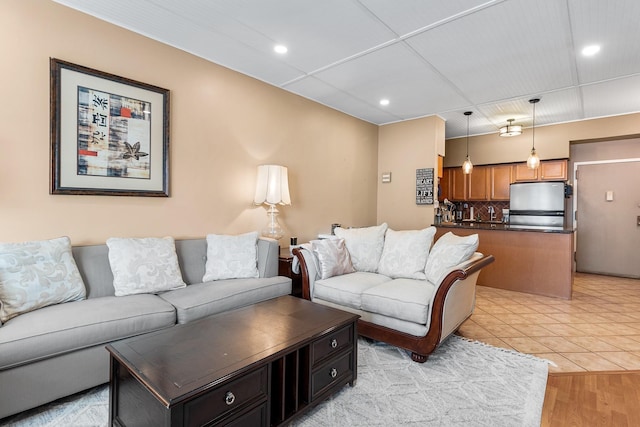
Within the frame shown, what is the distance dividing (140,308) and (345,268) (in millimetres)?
1848

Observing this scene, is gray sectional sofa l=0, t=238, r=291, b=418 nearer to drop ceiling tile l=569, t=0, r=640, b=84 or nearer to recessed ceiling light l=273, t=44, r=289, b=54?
recessed ceiling light l=273, t=44, r=289, b=54

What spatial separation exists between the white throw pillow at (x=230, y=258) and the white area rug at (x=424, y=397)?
46.1 inches

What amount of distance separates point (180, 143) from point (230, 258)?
121 centimetres

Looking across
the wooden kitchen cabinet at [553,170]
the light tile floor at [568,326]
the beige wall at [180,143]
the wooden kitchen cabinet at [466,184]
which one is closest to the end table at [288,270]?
the beige wall at [180,143]

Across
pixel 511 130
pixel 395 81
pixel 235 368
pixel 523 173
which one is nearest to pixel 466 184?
pixel 523 173

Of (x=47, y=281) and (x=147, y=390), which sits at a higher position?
(x=47, y=281)

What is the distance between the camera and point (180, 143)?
10.1ft

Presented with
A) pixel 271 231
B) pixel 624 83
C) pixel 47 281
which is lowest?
pixel 47 281

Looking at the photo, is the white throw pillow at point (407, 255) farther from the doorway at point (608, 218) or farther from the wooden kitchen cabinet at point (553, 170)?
the doorway at point (608, 218)

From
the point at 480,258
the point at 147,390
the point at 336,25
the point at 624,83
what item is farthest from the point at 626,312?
the point at 147,390

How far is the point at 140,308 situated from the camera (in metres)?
2.09

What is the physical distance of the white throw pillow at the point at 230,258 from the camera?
2.91 metres

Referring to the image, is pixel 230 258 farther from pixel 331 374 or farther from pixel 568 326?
pixel 568 326

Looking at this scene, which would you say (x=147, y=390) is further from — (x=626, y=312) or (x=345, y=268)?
(x=626, y=312)
